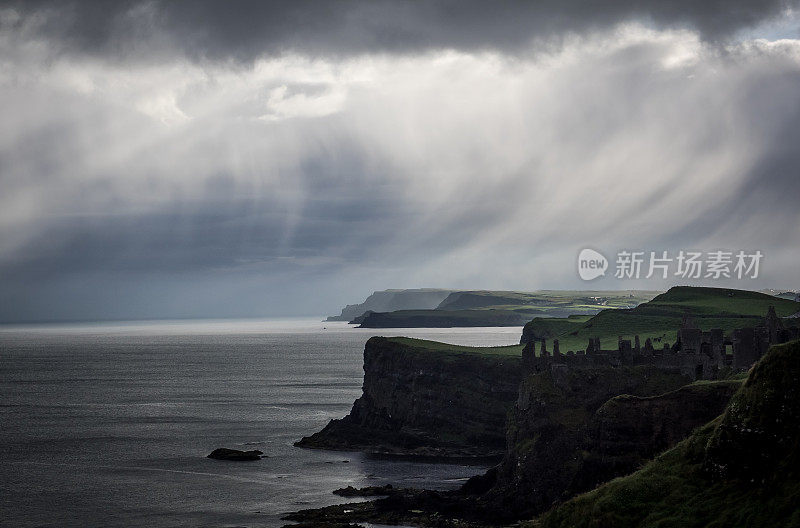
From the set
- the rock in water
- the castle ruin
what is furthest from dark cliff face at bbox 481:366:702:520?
the rock in water

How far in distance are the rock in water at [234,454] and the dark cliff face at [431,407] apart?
12.4 meters

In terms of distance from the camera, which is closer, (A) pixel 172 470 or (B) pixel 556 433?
(B) pixel 556 433

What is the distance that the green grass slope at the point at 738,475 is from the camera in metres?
41.7

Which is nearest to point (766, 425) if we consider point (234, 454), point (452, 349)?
point (234, 454)

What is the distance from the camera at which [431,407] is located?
484 ft

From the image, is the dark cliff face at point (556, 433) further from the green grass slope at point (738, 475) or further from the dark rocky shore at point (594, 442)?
the green grass slope at point (738, 475)

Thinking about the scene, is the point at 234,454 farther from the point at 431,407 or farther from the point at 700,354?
the point at 700,354

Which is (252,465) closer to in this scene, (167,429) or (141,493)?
(141,493)

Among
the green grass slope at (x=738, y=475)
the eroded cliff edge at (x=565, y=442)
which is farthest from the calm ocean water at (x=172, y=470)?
the green grass slope at (x=738, y=475)

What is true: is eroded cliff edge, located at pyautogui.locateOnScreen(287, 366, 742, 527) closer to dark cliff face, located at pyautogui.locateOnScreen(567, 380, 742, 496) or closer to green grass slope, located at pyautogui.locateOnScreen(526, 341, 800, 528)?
dark cliff face, located at pyautogui.locateOnScreen(567, 380, 742, 496)

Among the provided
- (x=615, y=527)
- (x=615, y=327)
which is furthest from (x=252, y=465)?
(x=615, y=327)

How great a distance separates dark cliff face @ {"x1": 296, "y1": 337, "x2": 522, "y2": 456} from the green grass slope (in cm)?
8535

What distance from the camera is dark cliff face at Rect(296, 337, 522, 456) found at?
139125 millimetres

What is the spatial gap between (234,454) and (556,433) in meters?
54.4
